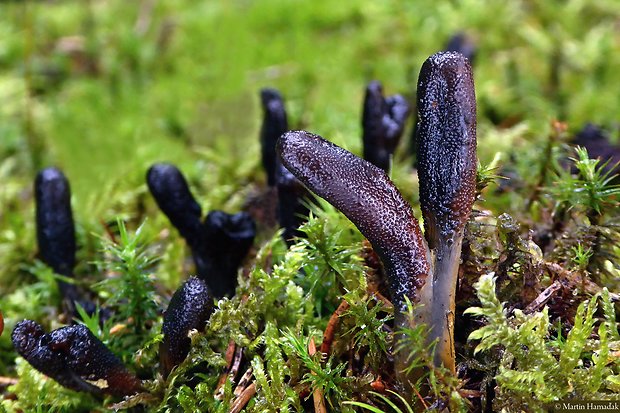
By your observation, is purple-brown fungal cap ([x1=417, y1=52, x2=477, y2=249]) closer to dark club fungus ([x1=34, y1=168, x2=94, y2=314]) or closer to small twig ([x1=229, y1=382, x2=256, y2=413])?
small twig ([x1=229, y1=382, x2=256, y2=413])

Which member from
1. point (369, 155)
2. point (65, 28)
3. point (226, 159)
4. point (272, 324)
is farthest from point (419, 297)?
point (65, 28)

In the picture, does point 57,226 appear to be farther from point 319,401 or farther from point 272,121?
point 319,401

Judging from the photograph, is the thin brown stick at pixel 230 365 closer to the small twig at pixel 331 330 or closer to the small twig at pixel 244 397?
the small twig at pixel 244 397

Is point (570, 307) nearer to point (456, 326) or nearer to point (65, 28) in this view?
point (456, 326)

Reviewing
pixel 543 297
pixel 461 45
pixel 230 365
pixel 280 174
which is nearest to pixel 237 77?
pixel 461 45

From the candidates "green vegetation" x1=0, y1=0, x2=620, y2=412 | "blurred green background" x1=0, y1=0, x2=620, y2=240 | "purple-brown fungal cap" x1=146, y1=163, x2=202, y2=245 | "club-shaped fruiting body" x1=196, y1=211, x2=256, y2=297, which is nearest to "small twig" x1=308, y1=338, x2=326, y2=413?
"green vegetation" x1=0, y1=0, x2=620, y2=412

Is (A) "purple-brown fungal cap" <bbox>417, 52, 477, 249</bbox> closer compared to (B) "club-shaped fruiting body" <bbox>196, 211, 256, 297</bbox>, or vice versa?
(A) "purple-brown fungal cap" <bbox>417, 52, 477, 249</bbox>
